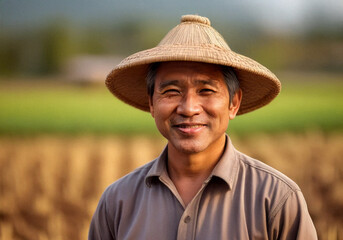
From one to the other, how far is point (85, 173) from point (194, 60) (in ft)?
20.8

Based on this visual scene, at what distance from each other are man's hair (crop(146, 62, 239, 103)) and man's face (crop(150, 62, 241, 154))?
1.9 inches

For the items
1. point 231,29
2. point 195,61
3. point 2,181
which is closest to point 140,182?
point 195,61

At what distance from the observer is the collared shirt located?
6.45 ft

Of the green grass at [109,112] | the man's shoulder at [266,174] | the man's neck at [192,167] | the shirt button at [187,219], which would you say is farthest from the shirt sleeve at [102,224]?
the green grass at [109,112]

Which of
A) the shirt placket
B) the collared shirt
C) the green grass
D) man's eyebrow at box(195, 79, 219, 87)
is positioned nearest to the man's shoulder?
the collared shirt

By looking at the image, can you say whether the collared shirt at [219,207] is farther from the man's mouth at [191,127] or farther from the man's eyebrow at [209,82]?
the man's eyebrow at [209,82]

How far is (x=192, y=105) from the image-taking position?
80.4 inches

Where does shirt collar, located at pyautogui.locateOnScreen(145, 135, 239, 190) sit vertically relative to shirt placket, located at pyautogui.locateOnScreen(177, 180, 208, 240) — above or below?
above

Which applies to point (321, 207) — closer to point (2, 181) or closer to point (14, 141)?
point (2, 181)

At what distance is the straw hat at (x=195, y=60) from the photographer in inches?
80.1

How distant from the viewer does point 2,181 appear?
7.20 meters

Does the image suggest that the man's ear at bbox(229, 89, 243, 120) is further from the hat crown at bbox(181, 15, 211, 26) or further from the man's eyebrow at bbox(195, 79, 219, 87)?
the hat crown at bbox(181, 15, 211, 26)

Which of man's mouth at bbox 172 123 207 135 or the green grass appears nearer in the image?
man's mouth at bbox 172 123 207 135

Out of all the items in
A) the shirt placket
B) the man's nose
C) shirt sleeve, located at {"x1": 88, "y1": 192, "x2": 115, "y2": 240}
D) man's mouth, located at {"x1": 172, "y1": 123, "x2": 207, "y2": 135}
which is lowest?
shirt sleeve, located at {"x1": 88, "y1": 192, "x2": 115, "y2": 240}
